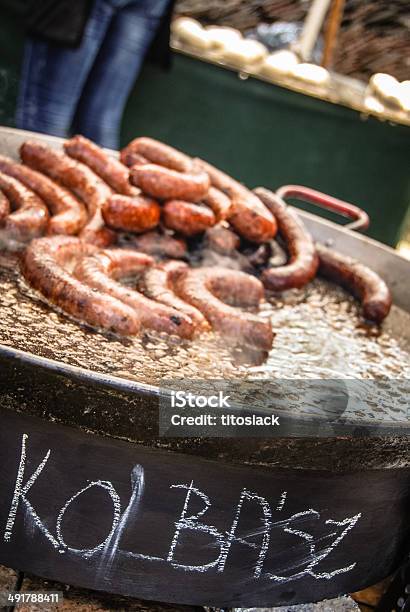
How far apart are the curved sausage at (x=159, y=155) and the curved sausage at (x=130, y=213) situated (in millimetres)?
285

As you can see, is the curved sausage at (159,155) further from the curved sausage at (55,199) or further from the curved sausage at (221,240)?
the curved sausage at (55,199)

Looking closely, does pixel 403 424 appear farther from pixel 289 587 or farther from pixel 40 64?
pixel 40 64

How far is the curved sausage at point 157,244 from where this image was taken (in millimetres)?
2693

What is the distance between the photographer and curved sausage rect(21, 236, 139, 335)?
6.36ft

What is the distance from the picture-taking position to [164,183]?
2.61m

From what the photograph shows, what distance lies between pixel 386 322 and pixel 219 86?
416cm

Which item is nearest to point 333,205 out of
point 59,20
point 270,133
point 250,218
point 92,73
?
point 250,218

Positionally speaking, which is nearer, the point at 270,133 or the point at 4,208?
the point at 4,208

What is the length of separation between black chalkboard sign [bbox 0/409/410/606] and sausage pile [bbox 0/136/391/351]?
417 millimetres

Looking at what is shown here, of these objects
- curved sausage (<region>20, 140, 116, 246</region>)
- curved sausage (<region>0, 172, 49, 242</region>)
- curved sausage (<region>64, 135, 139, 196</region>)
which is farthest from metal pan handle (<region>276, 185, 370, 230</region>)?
curved sausage (<region>0, 172, 49, 242</region>)

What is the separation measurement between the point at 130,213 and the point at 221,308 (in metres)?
0.58

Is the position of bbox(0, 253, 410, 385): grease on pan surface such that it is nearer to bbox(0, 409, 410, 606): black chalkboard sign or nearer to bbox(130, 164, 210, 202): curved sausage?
bbox(0, 409, 410, 606): black chalkboard sign

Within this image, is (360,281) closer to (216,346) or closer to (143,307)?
(216,346)

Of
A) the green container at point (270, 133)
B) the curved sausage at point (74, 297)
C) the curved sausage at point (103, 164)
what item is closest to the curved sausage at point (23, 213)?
the curved sausage at point (74, 297)
